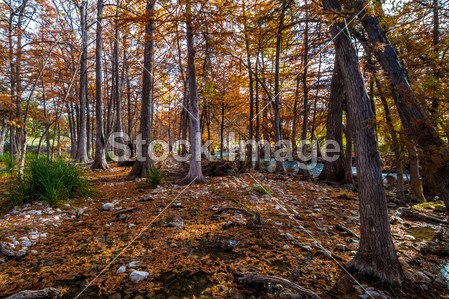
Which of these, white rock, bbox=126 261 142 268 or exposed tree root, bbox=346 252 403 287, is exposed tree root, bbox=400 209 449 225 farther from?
white rock, bbox=126 261 142 268

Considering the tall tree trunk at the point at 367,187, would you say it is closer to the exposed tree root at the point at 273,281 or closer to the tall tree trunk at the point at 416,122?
the tall tree trunk at the point at 416,122

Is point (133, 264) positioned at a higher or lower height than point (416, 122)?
lower

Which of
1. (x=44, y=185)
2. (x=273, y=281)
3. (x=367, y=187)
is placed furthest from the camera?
(x=44, y=185)

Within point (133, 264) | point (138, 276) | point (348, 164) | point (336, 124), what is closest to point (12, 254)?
point (133, 264)

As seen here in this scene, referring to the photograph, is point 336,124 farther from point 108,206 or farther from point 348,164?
point 108,206

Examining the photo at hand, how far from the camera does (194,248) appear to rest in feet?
8.37

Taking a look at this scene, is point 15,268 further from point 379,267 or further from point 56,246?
point 379,267

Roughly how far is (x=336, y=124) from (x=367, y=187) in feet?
20.7

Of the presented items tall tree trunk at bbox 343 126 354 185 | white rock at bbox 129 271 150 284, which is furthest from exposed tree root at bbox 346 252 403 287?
tall tree trunk at bbox 343 126 354 185

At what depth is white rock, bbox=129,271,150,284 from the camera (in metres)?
1.85

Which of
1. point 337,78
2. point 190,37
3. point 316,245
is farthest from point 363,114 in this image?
point 337,78

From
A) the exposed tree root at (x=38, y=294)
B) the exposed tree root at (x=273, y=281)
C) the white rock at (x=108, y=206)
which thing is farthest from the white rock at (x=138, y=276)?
the white rock at (x=108, y=206)

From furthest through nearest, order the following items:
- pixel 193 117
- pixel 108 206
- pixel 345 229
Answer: pixel 193 117 → pixel 108 206 → pixel 345 229

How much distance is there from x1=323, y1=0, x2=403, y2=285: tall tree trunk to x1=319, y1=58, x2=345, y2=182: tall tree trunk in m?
5.97
